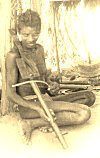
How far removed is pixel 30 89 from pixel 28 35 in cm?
25

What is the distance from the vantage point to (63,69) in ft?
6.75

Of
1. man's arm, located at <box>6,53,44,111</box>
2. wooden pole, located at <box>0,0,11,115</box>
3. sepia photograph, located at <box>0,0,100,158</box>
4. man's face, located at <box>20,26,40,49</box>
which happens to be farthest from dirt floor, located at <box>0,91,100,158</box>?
man's face, located at <box>20,26,40,49</box>

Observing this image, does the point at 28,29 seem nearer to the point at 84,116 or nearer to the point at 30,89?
the point at 30,89

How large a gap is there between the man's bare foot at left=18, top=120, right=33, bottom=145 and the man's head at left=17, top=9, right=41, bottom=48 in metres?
0.36

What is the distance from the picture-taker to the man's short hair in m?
1.93

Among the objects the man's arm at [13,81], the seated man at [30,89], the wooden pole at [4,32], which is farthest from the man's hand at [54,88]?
the wooden pole at [4,32]

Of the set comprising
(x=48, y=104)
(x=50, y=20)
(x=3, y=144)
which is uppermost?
(x=50, y=20)

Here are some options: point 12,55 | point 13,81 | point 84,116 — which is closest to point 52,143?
point 84,116

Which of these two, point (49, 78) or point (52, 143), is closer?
point (52, 143)

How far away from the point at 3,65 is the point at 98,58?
0.45 metres

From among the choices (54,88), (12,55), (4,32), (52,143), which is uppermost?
(4,32)

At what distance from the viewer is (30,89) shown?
197cm

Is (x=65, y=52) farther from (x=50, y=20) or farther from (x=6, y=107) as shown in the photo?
(x=6, y=107)

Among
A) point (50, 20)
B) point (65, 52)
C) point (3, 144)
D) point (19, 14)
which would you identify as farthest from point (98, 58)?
point (3, 144)
